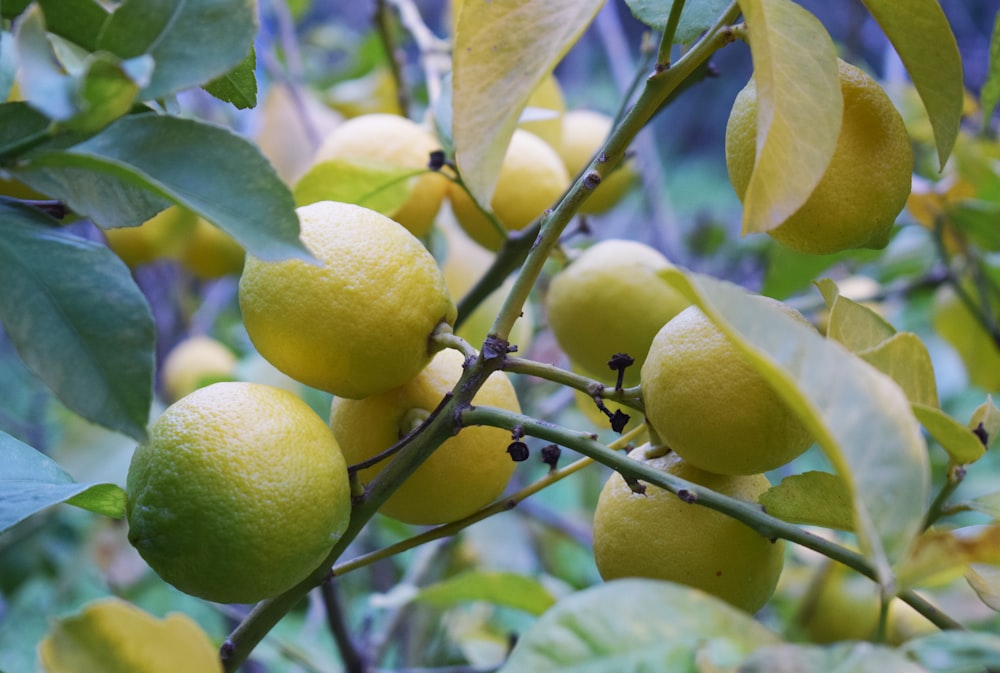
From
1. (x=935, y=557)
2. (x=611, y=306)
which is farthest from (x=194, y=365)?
(x=935, y=557)

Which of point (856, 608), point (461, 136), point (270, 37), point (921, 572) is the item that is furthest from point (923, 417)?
point (270, 37)

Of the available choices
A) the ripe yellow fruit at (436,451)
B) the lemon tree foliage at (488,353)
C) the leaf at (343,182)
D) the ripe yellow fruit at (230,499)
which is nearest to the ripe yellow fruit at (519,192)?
the lemon tree foliage at (488,353)

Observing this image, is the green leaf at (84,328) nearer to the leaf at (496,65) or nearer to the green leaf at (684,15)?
the leaf at (496,65)

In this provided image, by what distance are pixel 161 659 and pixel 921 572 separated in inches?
11.5

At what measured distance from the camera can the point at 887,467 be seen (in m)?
0.33

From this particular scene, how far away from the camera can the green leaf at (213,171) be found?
39 centimetres

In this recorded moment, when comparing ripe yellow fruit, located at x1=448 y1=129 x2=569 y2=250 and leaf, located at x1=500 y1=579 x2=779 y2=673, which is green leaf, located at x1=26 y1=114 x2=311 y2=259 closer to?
leaf, located at x1=500 y1=579 x2=779 y2=673

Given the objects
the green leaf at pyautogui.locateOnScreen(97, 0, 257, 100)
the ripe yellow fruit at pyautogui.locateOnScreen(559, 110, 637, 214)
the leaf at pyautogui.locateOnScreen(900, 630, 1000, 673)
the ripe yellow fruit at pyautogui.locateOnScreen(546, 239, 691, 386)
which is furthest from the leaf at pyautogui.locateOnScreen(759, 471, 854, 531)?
the ripe yellow fruit at pyautogui.locateOnScreen(559, 110, 637, 214)

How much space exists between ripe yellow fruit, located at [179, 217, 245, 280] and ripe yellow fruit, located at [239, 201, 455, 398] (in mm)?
707

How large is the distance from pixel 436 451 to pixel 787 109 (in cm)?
27

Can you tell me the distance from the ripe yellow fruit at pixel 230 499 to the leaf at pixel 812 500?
0.23 metres

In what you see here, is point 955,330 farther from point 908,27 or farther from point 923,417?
point 923,417

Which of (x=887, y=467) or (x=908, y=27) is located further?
(x=908, y=27)

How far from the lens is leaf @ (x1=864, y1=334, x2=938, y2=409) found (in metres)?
0.42
